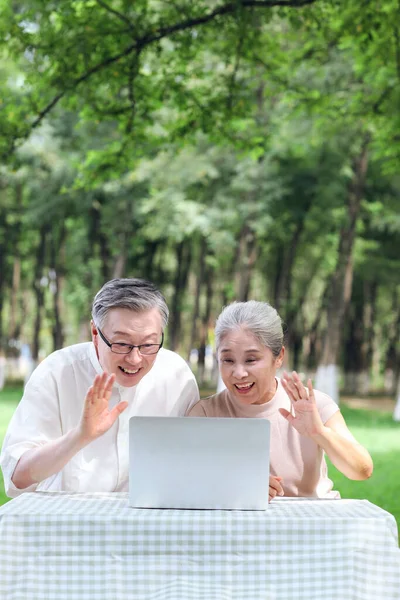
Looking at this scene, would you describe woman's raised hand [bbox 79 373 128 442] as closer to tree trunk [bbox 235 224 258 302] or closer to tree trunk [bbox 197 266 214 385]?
tree trunk [bbox 235 224 258 302]

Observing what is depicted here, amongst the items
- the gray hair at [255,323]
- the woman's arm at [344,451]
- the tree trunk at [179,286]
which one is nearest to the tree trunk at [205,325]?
the tree trunk at [179,286]

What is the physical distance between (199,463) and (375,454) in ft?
38.8

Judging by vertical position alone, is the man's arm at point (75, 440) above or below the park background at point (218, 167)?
below

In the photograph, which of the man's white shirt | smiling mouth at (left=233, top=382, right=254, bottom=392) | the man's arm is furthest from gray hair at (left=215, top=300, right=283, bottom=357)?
the man's arm

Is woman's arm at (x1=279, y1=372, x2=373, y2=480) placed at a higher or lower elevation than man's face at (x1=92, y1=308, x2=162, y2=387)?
lower

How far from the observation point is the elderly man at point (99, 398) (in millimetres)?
3322

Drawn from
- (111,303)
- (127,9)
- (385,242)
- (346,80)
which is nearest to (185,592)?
(111,303)

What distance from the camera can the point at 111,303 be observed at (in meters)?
3.51

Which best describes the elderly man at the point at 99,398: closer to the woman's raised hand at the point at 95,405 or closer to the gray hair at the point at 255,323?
the woman's raised hand at the point at 95,405

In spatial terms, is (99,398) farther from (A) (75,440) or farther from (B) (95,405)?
(A) (75,440)

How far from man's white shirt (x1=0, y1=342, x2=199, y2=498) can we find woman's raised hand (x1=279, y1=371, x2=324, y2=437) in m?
0.73

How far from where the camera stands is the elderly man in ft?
10.9

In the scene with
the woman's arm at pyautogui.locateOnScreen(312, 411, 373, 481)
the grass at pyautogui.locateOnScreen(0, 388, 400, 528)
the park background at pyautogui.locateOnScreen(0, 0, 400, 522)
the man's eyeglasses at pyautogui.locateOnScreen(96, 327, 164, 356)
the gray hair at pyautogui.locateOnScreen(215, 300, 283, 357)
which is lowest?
the grass at pyautogui.locateOnScreen(0, 388, 400, 528)

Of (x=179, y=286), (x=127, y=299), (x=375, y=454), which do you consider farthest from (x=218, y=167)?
(x=127, y=299)
